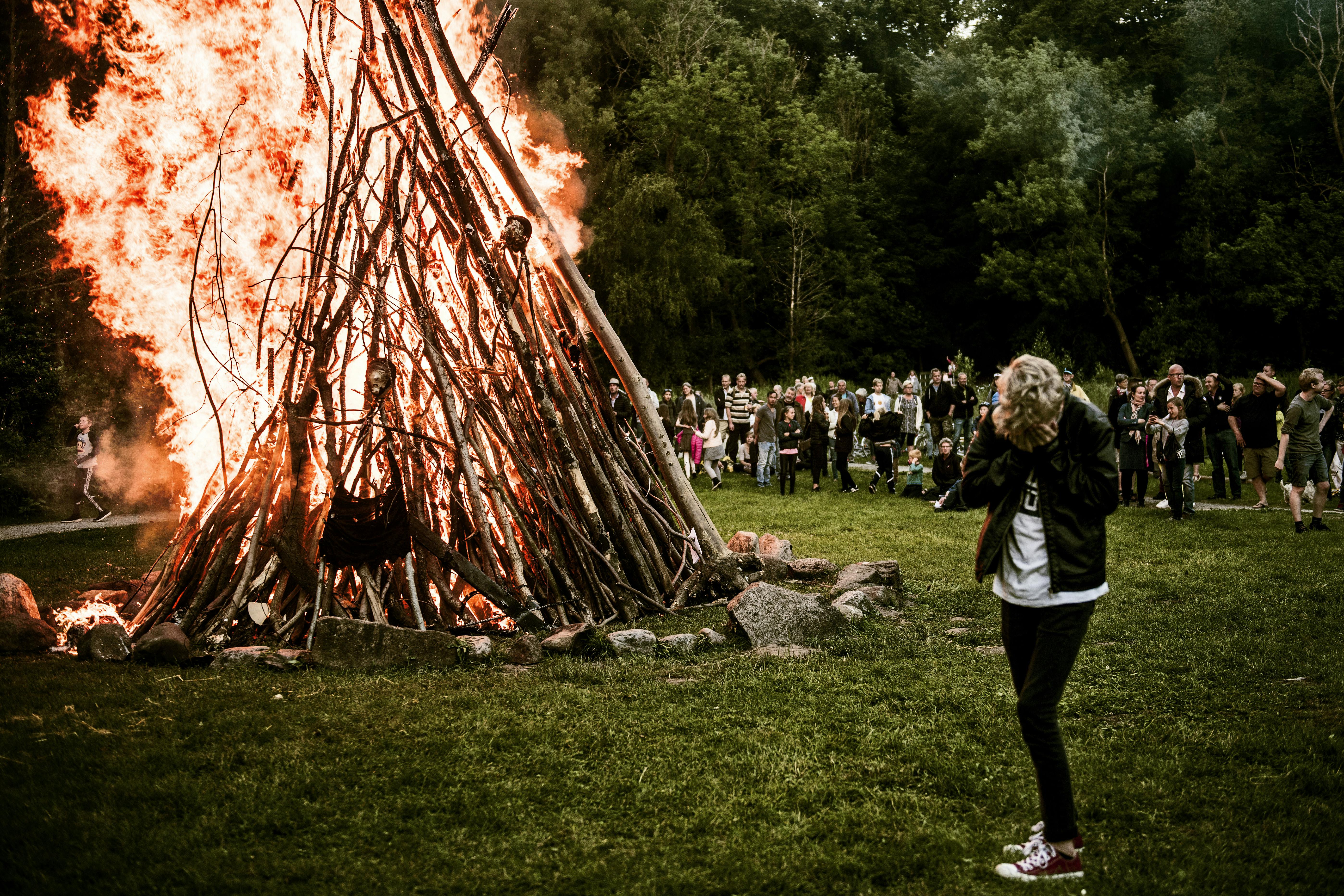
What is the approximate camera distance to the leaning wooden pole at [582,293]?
8.61 meters

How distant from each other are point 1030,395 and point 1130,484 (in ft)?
39.7

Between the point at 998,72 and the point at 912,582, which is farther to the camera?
the point at 998,72

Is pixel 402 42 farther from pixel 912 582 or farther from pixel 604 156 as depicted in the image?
pixel 604 156

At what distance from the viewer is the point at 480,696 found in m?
6.35

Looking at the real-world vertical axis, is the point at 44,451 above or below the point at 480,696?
above

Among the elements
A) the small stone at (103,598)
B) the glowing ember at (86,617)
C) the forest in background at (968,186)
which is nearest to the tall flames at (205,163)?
the glowing ember at (86,617)

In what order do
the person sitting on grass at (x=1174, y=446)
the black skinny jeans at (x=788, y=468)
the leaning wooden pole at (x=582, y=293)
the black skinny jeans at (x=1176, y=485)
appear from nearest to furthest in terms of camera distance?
the leaning wooden pole at (x=582, y=293), the person sitting on grass at (x=1174, y=446), the black skinny jeans at (x=1176, y=485), the black skinny jeans at (x=788, y=468)

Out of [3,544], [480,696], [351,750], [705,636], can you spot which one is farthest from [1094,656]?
[3,544]

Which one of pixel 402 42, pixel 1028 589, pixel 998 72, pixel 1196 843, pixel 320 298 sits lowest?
pixel 1196 843

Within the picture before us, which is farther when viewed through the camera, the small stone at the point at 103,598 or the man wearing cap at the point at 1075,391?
the small stone at the point at 103,598

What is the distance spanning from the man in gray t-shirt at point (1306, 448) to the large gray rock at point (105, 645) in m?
11.9

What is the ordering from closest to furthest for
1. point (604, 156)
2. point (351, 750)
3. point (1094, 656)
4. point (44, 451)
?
point (351, 750), point (1094, 656), point (44, 451), point (604, 156)

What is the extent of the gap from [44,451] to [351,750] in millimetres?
17177

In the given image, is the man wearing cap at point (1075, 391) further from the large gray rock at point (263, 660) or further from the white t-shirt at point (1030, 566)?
the large gray rock at point (263, 660)
